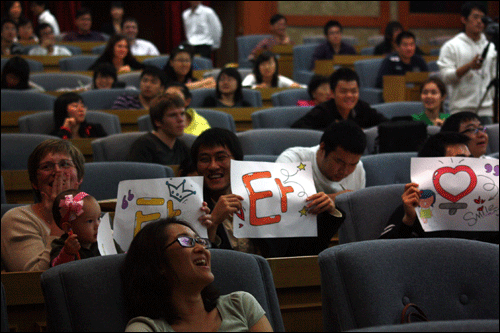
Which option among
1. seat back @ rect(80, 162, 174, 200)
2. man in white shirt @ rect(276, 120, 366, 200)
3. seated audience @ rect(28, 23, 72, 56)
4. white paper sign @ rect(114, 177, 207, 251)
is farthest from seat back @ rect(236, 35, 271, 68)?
white paper sign @ rect(114, 177, 207, 251)

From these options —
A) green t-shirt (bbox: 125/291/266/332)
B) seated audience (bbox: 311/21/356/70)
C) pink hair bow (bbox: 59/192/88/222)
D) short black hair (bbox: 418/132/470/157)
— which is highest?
seated audience (bbox: 311/21/356/70)

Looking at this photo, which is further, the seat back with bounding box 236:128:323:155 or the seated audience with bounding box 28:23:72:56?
the seated audience with bounding box 28:23:72:56

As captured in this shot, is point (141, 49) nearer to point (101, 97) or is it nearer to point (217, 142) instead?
point (101, 97)

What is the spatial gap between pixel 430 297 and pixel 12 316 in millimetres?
1238

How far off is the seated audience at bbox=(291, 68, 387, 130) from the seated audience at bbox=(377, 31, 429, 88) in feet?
7.78

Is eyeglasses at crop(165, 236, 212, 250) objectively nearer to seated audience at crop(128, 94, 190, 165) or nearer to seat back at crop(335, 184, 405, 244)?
seat back at crop(335, 184, 405, 244)

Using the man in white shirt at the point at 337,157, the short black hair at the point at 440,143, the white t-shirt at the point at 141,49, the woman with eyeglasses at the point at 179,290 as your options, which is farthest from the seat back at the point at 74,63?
the woman with eyeglasses at the point at 179,290

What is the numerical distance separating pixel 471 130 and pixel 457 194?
3.38ft

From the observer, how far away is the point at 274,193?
2.33m

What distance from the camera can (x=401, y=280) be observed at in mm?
1663

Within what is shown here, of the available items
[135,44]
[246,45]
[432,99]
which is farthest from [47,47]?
[432,99]

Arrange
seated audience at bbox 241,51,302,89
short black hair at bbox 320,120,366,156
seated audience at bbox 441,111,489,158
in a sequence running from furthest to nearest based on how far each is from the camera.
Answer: seated audience at bbox 241,51,302,89 < seated audience at bbox 441,111,489,158 < short black hair at bbox 320,120,366,156

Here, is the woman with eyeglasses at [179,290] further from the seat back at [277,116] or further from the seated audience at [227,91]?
the seated audience at [227,91]

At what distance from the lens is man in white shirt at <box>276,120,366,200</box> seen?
276 centimetres
